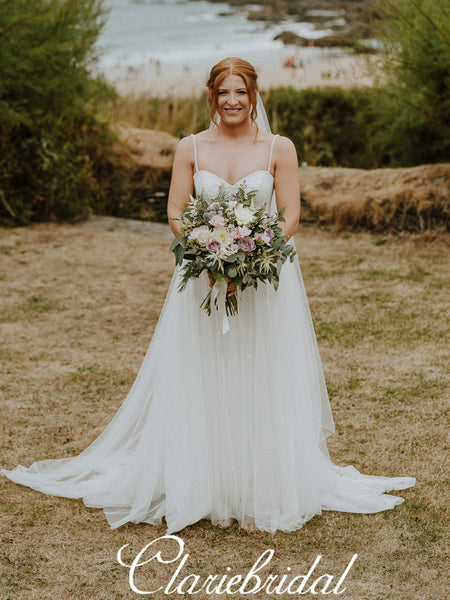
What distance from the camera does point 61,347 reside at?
642 cm

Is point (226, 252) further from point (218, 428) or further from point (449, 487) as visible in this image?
point (449, 487)

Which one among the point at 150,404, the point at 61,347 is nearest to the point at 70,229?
the point at 61,347

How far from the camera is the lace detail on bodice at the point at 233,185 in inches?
142

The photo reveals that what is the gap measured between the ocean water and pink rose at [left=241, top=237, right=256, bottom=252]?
28302 millimetres

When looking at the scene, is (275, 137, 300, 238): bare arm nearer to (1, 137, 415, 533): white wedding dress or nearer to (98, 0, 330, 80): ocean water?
(1, 137, 415, 533): white wedding dress

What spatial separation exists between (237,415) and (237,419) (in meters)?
0.02

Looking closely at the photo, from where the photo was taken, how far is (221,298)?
3.60 metres

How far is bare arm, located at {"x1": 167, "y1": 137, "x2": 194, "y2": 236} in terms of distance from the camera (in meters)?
3.71

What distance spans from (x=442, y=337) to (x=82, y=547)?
12.8 feet

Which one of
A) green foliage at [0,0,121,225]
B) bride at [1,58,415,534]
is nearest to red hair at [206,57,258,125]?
bride at [1,58,415,534]

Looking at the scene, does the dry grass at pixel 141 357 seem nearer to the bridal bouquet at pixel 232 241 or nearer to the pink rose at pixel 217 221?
the bridal bouquet at pixel 232 241

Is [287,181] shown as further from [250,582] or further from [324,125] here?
[324,125]

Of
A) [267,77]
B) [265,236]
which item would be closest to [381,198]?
[265,236]

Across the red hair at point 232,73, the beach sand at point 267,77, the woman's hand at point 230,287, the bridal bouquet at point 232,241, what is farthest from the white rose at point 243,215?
the beach sand at point 267,77
